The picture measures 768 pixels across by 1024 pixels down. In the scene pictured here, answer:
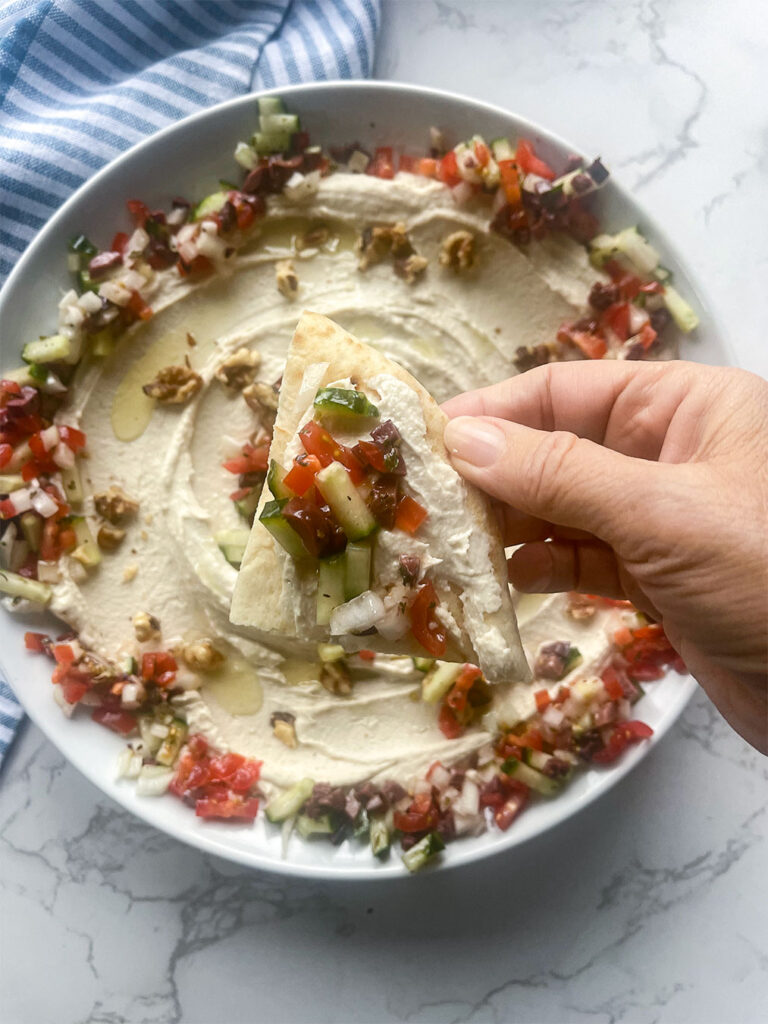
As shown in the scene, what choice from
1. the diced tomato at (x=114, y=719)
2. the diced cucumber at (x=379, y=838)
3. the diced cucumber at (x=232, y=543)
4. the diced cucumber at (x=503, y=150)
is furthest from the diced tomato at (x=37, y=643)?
the diced cucumber at (x=503, y=150)

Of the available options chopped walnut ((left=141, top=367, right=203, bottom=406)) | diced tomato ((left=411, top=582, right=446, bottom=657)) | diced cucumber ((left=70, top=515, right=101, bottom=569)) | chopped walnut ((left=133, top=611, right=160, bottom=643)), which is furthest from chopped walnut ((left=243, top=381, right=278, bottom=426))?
diced tomato ((left=411, top=582, right=446, bottom=657))

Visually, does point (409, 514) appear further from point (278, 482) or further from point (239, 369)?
point (239, 369)

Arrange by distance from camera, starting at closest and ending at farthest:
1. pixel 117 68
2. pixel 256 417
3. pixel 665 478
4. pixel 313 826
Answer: pixel 665 478
pixel 313 826
pixel 256 417
pixel 117 68

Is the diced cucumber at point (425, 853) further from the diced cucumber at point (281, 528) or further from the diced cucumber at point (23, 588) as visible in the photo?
the diced cucumber at point (23, 588)

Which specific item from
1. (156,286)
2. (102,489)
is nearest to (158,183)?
(156,286)

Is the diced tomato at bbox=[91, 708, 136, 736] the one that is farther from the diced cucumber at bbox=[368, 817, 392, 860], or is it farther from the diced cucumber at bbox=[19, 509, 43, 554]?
the diced cucumber at bbox=[368, 817, 392, 860]

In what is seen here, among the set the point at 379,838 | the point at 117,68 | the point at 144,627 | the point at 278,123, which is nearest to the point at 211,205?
the point at 278,123

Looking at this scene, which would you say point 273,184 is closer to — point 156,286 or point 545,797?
point 156,286

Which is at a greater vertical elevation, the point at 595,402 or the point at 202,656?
the point at 595,402
